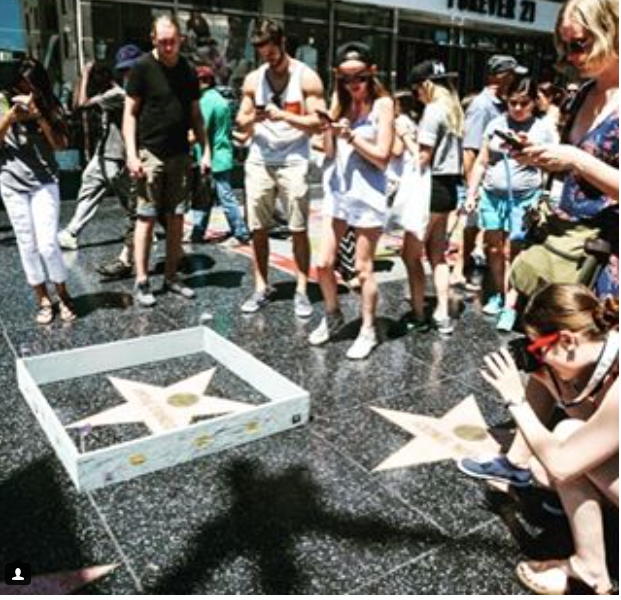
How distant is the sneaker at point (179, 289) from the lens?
5680mm

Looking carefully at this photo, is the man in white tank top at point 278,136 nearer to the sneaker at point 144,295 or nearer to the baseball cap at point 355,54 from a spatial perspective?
the baseball cap at point 355,54

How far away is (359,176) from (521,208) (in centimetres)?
146

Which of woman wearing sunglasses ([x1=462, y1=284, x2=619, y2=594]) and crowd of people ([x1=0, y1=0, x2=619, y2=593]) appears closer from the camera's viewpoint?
woman wearing sunglasses ([x1=462, y1=284, x2=619, y2=594])

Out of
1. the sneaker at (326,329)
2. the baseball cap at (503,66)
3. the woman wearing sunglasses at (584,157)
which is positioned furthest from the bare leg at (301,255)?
the woman wearing sunglasses at (584,157)

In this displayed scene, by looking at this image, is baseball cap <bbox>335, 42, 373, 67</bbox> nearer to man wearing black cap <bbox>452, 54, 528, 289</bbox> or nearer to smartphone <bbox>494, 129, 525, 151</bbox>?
smartphone <bbox>494, 129, 525, 151</bbox>

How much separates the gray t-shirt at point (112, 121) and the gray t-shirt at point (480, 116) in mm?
3233

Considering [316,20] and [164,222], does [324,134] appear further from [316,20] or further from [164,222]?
[316,20]

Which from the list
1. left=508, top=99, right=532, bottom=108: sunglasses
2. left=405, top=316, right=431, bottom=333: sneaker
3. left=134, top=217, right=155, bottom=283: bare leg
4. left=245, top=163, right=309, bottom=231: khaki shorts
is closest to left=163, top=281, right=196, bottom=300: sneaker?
left=134, top=217, right=155, bottom=283: bare leg

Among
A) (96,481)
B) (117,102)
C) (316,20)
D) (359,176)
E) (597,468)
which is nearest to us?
(597,468)

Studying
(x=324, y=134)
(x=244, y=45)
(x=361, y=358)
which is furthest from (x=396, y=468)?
(x=244, y=45)

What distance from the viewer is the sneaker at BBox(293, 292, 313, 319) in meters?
5.28

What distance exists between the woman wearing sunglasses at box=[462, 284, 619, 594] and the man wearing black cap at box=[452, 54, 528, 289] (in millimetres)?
3702

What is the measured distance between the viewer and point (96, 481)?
2998 mm

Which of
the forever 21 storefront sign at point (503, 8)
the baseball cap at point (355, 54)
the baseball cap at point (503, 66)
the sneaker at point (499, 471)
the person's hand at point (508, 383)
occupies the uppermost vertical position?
the forever 21 storefront sign at point (503, 8)
